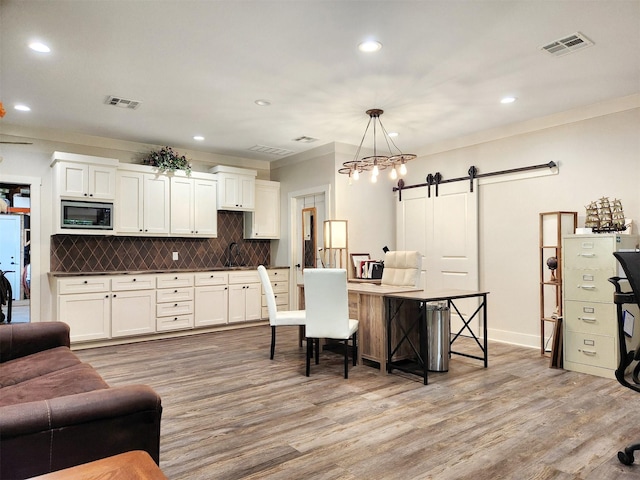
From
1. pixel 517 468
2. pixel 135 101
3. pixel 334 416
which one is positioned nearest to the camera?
pixel 517 468

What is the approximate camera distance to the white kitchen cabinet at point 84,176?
5109 millimetres

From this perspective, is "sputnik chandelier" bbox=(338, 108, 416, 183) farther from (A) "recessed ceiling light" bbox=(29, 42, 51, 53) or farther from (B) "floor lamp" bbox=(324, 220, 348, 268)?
(A) "recessed ceiling light" bbox=(29, 42, 51, 53)

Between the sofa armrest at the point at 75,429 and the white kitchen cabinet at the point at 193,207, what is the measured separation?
4823mm

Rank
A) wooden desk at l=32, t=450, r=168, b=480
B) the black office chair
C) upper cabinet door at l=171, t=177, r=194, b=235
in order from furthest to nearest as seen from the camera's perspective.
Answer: upper cabinet door at l=171, t=177, r=194, b=235, the black office chair, wooden desk at l=32, t=450, r=168, b=480

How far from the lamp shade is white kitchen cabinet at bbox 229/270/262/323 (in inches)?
55.1

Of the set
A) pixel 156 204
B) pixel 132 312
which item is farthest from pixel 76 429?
pixel 156 204

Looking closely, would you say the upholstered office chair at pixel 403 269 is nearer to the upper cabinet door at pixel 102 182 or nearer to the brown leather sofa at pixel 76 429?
the brown leather sofa at pixel 76 429

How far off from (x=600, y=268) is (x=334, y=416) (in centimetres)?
286

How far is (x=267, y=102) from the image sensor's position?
4414 millimetres

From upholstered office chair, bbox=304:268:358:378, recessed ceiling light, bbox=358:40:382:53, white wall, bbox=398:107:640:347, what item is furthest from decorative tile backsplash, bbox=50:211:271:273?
recessed ceiling light, bbox=358:40:382:53

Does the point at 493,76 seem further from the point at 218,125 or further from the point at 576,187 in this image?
the point at 218,125

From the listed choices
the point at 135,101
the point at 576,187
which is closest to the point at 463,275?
the point at 576,187

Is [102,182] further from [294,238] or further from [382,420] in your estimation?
[382,420]

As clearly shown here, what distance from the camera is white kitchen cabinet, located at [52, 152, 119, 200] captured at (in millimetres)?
5109
